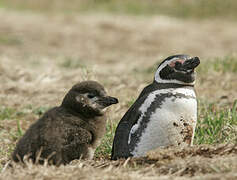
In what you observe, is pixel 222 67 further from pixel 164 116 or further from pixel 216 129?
pixel 164 116

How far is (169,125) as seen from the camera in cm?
533

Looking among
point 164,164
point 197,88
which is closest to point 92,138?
point 164,164

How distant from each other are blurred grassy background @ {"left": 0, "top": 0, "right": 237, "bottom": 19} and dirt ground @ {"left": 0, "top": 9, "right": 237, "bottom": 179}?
1.17 metres

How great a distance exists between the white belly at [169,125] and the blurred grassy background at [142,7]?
58.5ft

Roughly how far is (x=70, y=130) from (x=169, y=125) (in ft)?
3.22

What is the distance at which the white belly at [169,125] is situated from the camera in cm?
535

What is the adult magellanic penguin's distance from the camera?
17.6ft

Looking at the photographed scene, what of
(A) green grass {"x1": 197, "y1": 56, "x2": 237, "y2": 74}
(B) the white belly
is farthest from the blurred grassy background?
(B) the white belly

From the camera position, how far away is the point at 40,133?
5.01 meters

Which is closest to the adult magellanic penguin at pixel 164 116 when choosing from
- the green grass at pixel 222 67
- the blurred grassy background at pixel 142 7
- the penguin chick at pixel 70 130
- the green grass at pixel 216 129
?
the penguin chick at pixel 70 130

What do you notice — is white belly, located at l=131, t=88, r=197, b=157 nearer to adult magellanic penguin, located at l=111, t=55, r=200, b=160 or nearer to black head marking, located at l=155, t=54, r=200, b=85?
adult magellanic penguin, located at l=111, t=55, r=200, b=160

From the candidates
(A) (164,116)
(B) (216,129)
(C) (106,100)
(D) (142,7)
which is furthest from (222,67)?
(D) (142,7)

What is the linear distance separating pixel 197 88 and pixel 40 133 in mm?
5494

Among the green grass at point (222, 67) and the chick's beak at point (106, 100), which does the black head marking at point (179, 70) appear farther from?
the green grass at point (222, 67)
